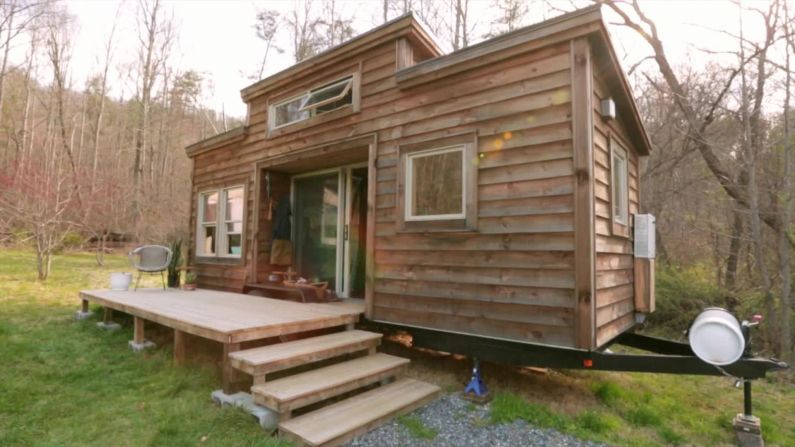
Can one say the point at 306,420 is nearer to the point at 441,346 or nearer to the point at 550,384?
the point at 441,346

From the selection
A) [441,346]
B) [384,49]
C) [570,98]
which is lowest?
[441,346]

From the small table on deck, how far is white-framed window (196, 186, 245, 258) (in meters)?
1.16

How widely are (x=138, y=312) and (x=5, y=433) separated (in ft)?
6.29

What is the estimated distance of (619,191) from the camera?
4.48 m

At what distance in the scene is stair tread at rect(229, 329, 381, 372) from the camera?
2.93 m

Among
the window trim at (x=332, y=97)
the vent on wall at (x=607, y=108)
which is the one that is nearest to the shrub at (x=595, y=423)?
the vent on wall at (x=607, y=108)

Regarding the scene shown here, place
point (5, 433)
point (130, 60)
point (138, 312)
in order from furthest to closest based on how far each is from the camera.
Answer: point (130, 60) < point (138, 312) < point (5, 433)

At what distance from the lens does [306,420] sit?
265 cm

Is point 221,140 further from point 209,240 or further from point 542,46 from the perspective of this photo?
point 542,46

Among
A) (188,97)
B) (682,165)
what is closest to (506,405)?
(682,165)

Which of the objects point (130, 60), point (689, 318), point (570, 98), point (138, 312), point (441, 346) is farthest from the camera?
point (130, 60)

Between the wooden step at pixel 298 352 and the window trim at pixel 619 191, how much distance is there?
8.41 ft

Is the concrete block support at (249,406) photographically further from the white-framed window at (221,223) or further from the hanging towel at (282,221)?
the white-framed window at (221,223)

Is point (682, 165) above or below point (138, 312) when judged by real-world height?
above
